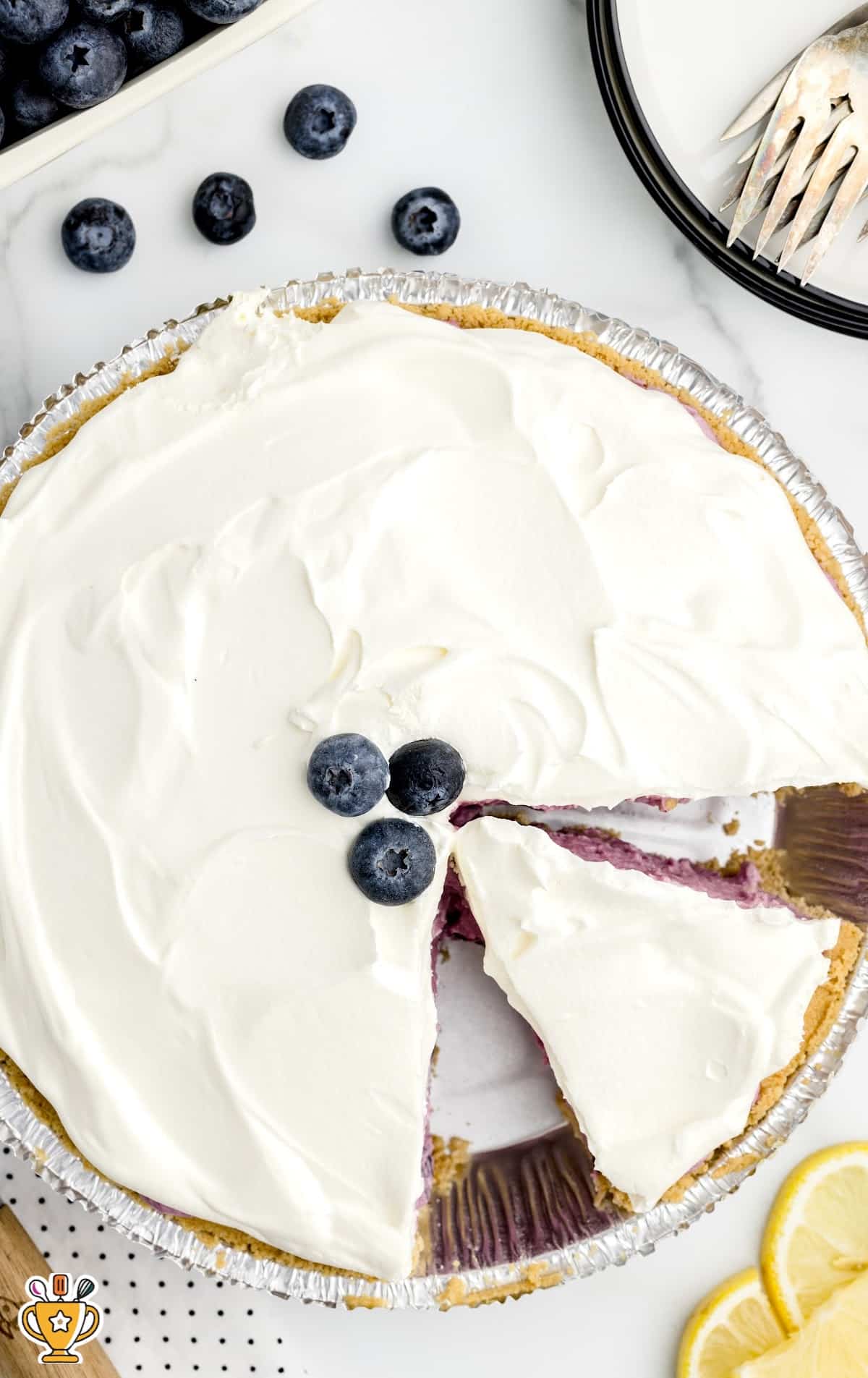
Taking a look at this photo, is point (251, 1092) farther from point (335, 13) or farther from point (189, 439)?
point (335, 13)

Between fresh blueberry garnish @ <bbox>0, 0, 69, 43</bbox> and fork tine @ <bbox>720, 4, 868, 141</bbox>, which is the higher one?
fork tine @ <bbox>720, 4, 868, 141</bbox>

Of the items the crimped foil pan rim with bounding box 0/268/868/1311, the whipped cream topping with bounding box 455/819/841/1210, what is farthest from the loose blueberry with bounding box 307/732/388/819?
the crimped foil pan rim with bounding box 0/268/868/1311

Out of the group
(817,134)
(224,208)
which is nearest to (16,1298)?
(224,208)

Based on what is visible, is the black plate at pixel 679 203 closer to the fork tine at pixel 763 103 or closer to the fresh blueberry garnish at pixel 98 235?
the fork tine at pixel 763 103

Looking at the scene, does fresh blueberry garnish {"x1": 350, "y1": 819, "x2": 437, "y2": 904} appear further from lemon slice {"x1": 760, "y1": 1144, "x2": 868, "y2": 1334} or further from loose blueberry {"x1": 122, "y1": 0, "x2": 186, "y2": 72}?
loose blueberry {"x1": 122, "y1": 0, "x2": 186, "y2": 72}

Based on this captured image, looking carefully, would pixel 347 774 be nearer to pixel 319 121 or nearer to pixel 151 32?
pixel 319 121

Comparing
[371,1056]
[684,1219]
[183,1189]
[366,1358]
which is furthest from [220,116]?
[366,1358]
